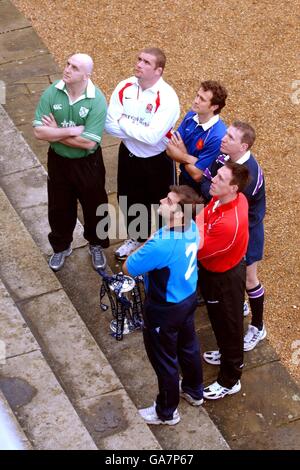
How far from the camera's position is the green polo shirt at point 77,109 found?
712cm

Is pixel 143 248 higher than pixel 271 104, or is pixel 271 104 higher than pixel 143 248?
pixel 143 248

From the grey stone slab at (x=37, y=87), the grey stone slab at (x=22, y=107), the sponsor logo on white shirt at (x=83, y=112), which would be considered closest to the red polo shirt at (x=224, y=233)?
the sponsor logo on white shirt at (x=83, y=112)

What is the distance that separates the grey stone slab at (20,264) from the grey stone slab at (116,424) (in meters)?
1.27

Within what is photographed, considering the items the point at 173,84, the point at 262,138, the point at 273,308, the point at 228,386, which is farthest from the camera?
the point at 173,84

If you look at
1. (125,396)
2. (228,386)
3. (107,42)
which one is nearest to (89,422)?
(125,396)

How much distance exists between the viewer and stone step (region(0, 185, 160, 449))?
20.5 ft

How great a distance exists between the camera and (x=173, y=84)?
10.4m

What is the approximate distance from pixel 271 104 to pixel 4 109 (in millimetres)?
2910

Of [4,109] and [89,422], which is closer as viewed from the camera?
[89,422]

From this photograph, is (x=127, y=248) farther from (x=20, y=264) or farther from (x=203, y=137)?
(x=203, y=137)

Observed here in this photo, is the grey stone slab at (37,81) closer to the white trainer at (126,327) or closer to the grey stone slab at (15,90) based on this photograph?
the grey stone slab at (15,90)

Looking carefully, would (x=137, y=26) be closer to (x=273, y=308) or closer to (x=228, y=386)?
(x=273, y=308)

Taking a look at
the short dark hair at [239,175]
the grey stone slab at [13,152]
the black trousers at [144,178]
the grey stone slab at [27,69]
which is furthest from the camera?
the grey stone slab at [27,69]
